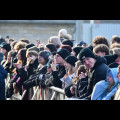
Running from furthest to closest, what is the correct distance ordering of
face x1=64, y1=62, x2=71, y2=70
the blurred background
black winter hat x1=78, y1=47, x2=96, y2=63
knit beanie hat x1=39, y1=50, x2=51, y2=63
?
1. the blurred background
2. knit beanie hat x1=39, y1=50, x2=51, y2=63
3. face x1=64, y1=62, x2=71, y2=70
4. black winter hat x1=78, y1=47, x2=96, y2=63

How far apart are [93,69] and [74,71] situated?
1.34 meters

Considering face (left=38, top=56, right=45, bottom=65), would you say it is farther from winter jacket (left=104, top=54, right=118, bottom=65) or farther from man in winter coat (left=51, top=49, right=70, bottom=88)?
winter jacket (left=104, top=54, right=118, bottom=65)

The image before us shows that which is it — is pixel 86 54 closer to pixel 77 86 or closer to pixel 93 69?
pixel 93 69

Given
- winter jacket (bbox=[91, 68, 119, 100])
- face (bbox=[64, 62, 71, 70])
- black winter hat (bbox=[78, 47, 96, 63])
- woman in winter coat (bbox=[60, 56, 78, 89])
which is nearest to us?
winter jacket (bbox=[91, 68, 119, 100])

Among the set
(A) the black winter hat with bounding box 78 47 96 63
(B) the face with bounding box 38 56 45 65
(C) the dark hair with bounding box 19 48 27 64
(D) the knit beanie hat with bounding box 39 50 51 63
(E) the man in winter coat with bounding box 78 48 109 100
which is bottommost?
(E) the man in winter coat with bounding box 78 48 109 100

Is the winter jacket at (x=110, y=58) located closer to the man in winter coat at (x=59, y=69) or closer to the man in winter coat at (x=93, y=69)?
the man in winter coat at (x=93, y=69)

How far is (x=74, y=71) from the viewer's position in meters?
8.30

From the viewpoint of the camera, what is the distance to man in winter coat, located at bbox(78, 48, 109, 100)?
690 cm

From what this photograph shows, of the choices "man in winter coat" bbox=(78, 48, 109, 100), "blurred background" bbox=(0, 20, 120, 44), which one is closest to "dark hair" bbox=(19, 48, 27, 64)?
"man in winter coat" bbox=(78, 48, 109, 100)

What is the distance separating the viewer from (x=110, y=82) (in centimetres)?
657
